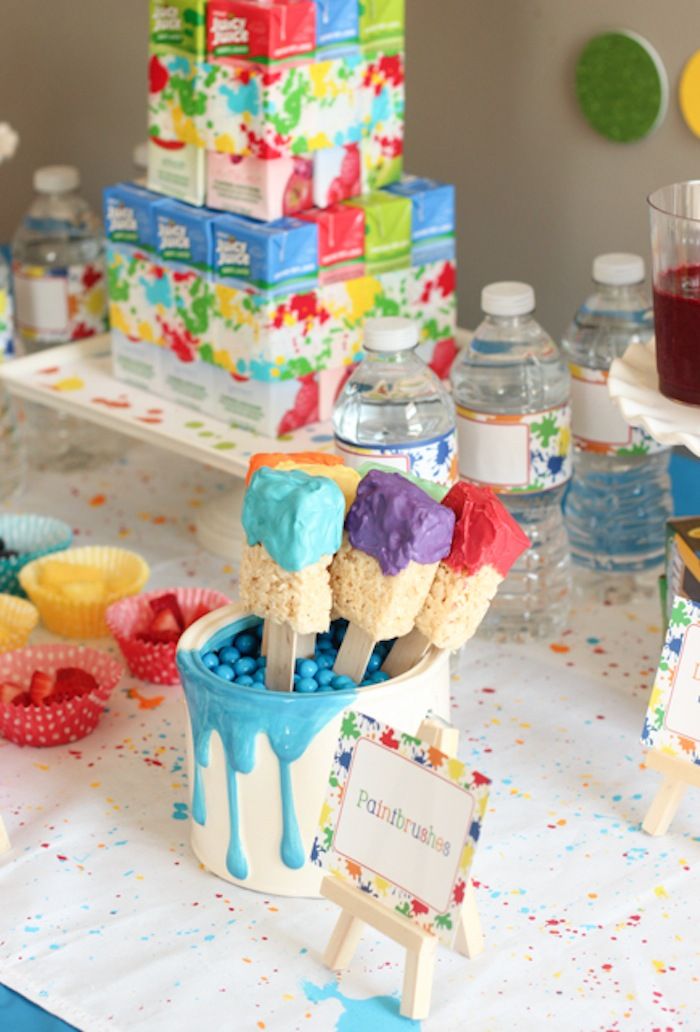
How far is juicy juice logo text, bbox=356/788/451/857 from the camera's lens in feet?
3.93

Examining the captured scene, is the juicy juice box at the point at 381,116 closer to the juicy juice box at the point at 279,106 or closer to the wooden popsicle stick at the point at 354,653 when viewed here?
the juicy juice box at the point at 279,106

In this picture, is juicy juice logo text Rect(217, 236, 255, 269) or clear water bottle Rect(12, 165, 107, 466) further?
clear water bottle Rect(12, 165, 107, 466)

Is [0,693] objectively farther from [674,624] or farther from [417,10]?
[417,10]

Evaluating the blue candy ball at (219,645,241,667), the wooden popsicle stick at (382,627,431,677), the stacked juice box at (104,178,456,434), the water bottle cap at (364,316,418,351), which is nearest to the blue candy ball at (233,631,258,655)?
the blue candy ball at (219,645,241,667)

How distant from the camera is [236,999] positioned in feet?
4.15

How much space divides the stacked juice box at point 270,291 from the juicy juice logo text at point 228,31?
0.20 metres

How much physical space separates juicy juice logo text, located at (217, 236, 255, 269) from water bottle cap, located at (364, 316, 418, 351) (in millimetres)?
222

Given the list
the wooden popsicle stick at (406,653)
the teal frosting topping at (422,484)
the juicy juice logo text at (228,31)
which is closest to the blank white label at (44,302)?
the juicy juice logo text at (228,31)

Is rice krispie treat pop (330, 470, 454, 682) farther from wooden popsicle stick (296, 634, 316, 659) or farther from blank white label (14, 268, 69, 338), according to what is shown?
blank white label (14, 268, 69, 338)

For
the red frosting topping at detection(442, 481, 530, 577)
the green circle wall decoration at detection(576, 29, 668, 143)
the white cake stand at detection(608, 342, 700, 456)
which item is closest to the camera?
the red frosting topping at detection(442, 481, 530, 577)

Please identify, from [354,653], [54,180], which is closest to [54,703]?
[354,653]

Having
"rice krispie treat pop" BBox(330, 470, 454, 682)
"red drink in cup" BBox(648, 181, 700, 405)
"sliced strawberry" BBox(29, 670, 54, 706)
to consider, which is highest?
"red drink in cup" BBox(648, 181, 700, 405)

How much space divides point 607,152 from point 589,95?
8 centimetres

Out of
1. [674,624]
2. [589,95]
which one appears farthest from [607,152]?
[674,624]
